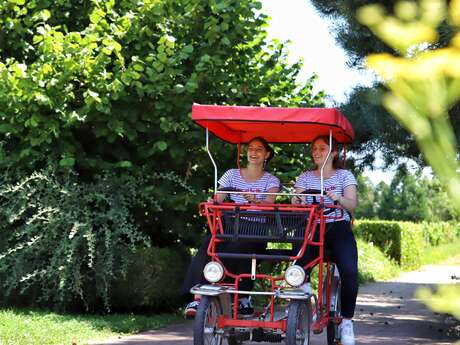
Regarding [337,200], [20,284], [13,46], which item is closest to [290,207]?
[337,200]

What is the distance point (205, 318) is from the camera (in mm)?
6238

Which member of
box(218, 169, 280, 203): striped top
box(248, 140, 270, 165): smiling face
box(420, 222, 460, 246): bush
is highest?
box(420, 222, 460, 246): bush

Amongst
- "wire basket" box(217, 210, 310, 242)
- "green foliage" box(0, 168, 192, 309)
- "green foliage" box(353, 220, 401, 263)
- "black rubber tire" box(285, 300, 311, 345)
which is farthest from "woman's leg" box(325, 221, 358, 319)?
"green foliage" box(353, 220, 401, 263)

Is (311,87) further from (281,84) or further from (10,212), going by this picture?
(10,212)

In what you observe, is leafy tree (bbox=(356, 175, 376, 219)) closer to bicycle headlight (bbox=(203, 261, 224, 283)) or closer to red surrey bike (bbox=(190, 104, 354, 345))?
red surrey bike (bbox=(190, 104, 354, 345))

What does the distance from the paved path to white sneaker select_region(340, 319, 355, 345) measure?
4.11 feet

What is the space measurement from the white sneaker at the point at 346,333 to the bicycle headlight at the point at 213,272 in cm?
131

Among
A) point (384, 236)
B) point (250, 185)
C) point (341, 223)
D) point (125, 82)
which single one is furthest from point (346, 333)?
point (384, 236)

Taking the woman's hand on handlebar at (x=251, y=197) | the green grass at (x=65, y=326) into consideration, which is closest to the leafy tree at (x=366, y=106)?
the green grass at (x=65, y=326)

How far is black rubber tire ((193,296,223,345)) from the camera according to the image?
6188 millimetres

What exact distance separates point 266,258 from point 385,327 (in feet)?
13.0

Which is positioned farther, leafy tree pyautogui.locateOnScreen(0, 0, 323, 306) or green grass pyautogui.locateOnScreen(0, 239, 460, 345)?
leafy tree pyautogui.locateOnScreen(0, 0, 323, 306)

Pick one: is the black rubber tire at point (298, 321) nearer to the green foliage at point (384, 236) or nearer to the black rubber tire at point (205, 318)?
the black rubber tire at point (205, 318)

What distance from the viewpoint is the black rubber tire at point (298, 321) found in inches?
241
